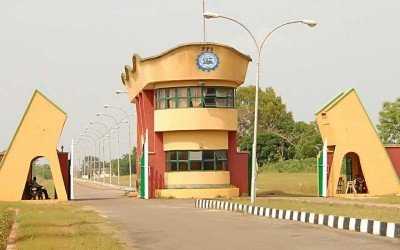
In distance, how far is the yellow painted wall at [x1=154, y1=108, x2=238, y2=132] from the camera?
42.4m

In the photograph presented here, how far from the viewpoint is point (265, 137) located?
10325cm

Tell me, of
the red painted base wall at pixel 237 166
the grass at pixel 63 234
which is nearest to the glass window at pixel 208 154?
the red painted base wall at pixel 237 166

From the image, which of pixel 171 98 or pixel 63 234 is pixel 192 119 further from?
pixel 63 234

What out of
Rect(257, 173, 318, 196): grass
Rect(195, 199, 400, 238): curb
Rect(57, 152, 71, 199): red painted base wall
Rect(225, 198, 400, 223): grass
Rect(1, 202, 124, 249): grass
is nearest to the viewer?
Rect(1, 202, 124, 249): grass

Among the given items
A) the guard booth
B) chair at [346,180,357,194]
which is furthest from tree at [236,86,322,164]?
chair at [346,180,357,194]

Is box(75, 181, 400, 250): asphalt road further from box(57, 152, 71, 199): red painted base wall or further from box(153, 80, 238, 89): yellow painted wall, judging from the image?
box(57, 152, 71, 199): red painted base wall

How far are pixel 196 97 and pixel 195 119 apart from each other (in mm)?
1334

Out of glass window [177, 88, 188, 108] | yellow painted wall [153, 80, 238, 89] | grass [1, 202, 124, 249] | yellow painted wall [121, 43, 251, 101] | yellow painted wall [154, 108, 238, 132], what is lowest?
grass [1, 202, 124, 249]

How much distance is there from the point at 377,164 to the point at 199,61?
1170 cm

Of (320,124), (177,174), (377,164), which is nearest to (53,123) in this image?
(177,174)

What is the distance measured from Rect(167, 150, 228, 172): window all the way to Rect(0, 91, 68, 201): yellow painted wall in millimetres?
6835

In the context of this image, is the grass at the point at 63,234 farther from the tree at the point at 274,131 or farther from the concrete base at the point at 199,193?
the tree at the point at 274,131

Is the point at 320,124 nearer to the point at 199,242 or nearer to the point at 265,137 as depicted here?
the point at 199,242

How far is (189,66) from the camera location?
4200 cm
